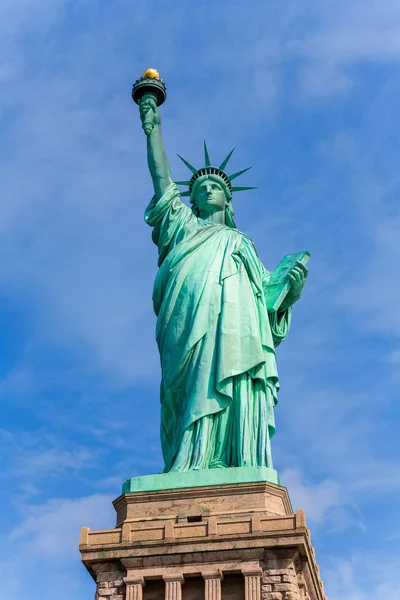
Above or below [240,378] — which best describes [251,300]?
above

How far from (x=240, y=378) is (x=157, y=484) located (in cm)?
263

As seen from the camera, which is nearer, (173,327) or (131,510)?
(131,510)

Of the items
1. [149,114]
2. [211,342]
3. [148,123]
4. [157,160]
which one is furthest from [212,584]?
[149,114]

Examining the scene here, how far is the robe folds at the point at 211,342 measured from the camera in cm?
2058

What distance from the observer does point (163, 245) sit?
76.8 feet

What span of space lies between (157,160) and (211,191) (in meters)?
1.29

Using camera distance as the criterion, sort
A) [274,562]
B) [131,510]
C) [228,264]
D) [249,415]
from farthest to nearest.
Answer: [228,264]
[249,415]
[131,510]
[274,562]

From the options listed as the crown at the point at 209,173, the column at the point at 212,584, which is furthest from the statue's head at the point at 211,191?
the column at the point at 212,584

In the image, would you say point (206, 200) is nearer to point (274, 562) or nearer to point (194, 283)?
point (194, 283)

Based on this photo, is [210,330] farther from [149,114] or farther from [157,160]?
[149,114]

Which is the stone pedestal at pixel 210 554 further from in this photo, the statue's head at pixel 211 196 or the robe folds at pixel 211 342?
the statue's head at pixel 211 196

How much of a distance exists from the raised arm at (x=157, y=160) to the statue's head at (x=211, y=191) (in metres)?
0.77

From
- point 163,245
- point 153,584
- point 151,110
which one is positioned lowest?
point 153,584

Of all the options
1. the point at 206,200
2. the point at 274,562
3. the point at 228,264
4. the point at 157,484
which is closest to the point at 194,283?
the point at 228,264
